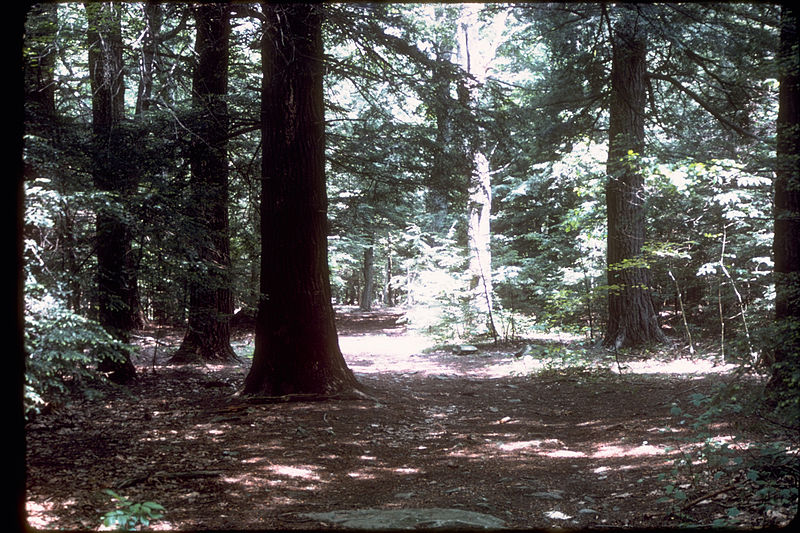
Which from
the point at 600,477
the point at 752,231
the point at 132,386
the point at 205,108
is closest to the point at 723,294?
the point at 752,231

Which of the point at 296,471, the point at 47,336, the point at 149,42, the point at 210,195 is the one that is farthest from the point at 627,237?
the point at 47,336

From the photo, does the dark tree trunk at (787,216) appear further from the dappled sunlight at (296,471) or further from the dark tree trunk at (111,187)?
the dark tree trunk at (111,187)

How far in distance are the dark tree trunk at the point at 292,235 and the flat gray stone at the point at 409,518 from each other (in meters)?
3.71

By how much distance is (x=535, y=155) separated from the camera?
13289 millimetres

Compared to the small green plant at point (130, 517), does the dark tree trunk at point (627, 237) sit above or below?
above

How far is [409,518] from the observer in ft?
11.6

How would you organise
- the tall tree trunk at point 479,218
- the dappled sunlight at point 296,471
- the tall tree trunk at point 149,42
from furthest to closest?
the tall tree trunk at point 479,218
the tall tree trunk at point 149,42
the dappled sunlight at point 296,471

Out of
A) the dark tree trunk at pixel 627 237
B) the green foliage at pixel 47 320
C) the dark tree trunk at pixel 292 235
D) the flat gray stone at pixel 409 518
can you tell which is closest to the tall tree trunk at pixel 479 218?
the dark tree trunk at pixel 627 237

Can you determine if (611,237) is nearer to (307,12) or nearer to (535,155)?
(535,155)

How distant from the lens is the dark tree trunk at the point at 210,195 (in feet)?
22.7

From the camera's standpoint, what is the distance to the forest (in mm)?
3939

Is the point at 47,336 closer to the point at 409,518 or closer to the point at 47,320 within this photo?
the point at 47,320

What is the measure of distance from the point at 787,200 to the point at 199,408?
782 centimetres

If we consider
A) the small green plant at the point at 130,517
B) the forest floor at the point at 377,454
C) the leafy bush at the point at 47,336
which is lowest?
the forest floor at the point at 377,454
